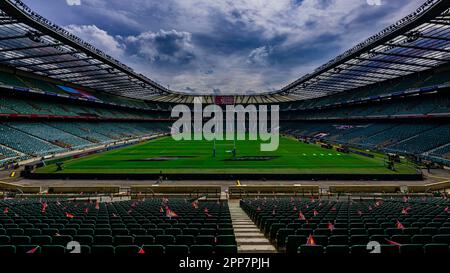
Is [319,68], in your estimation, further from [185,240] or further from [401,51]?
[185,240]

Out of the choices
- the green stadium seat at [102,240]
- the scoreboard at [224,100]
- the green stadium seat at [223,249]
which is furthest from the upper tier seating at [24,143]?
the scoreboard at [224,100]

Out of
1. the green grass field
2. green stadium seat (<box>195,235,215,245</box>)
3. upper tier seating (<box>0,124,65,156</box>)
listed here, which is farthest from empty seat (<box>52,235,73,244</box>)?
upper tier seating (<box>0,124,65,156</box>)

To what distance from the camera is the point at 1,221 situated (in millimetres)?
9180

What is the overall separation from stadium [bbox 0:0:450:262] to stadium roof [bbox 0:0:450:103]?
22 cm

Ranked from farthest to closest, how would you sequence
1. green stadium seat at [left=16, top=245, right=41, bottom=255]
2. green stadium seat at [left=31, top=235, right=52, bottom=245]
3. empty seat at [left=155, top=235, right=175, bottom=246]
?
1. empty seat at [left=155, top=235, right=175, bottom=246]
2. green stadium seat at [left=31, top=235, right=52, bottom=245]
3. green stadium seat at [left=16, top=245, right=41, bottom=255]

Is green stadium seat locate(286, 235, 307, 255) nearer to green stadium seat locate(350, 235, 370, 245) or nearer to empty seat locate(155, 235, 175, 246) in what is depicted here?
green stadium seat locate(350, 235, 370, 245)

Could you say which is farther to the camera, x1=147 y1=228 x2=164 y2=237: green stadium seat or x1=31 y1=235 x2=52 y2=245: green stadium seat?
x1=147 y1=228 x2=164 y2=237: green stadium seat

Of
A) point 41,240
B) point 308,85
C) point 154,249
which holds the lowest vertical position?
point 41,240

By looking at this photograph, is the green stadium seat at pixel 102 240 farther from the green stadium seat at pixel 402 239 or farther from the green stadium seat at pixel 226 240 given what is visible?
the green stadium seat at pixel 402 239

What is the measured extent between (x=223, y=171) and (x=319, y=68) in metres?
40.4

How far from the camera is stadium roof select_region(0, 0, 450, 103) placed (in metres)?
29.3

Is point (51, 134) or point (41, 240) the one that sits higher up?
point (51, 134)

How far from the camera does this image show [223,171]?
1227 inches

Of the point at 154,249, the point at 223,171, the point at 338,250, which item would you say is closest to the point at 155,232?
the point at 154,249
